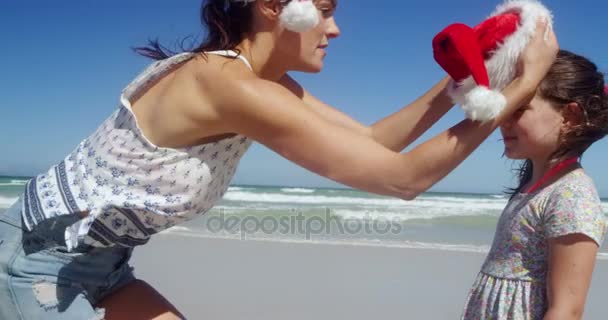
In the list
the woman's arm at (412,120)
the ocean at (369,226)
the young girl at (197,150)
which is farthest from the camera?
the ocean at (369,226)

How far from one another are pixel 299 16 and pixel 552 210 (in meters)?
1.00

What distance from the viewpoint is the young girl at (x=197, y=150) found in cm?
173

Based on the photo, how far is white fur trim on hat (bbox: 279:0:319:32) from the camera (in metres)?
1.89

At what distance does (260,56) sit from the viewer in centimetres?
206

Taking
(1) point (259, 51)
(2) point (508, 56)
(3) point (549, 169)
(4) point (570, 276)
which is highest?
(2) point (508, 56)

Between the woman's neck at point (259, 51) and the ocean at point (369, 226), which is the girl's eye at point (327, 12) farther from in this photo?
the ocean at point (369, 226)

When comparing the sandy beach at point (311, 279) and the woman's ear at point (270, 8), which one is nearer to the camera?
the woman's ear at point (270, 8)

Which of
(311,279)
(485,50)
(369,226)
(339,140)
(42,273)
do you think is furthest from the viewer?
(369,226)

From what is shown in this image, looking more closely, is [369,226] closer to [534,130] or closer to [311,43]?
[534,130]

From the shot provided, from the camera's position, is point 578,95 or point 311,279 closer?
point 578,95

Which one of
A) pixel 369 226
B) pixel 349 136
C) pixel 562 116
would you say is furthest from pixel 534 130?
pixel 369 226

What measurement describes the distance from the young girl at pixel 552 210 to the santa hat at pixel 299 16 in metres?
0.75

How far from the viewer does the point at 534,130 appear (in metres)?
2.01

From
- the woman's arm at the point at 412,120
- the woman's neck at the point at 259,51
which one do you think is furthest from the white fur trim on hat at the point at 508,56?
the woman's neck at the point at 259,51
